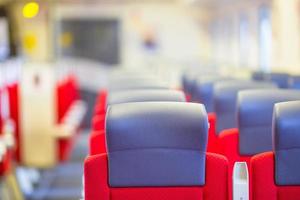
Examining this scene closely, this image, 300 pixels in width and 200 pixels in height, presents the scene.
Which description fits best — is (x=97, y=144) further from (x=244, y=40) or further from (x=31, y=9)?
(x=31, y=9)

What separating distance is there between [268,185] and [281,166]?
10 centimetres

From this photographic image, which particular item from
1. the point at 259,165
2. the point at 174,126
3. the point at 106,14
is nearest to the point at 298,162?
the point at 259,165

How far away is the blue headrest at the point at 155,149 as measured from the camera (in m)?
3.05

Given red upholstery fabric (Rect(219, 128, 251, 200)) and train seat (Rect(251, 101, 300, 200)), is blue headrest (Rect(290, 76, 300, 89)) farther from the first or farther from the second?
train seat (Rect(251, 101, 300, 200))

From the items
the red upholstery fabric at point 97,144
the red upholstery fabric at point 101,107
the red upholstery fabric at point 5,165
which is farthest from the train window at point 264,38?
the red upholstery fabric at point 97,144

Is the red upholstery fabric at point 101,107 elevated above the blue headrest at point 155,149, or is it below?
below

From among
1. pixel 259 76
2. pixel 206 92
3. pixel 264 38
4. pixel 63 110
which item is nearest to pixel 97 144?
pixel 206 92

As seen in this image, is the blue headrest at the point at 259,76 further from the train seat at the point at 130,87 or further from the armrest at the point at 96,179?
the armrest at the point at 96,179

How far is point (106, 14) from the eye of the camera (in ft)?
51.8

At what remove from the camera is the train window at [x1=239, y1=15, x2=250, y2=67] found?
508 inches

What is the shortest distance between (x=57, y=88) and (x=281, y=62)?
3.13 metres

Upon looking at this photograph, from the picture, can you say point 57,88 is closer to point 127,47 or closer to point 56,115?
point 56,115

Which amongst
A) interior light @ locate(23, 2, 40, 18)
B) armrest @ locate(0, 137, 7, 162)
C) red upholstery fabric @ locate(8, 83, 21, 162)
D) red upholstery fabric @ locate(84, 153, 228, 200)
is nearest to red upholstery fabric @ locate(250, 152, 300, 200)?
red upholstery fabric @ locate(84, 153, 228, 200)

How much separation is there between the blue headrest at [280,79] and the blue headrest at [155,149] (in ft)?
11.8
